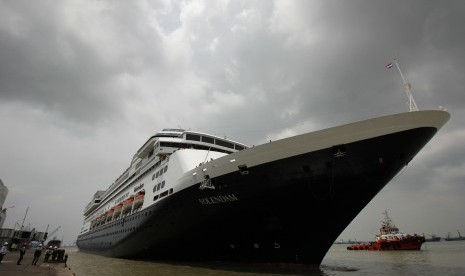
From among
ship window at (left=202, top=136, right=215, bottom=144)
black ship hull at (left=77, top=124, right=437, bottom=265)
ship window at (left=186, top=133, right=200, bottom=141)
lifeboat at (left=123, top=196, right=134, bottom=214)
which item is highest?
ship window at (left=186, top=133, right=200, bottom=141)

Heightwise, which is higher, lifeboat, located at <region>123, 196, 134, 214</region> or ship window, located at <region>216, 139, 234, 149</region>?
ship window, located at <region>216, 139, 234, 149</region>

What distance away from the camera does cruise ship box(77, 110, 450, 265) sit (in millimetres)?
11094

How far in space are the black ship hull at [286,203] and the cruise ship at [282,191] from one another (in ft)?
0.14

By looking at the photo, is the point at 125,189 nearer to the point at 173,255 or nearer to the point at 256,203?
the point at 173,255

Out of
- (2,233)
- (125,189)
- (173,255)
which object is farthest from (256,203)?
(2,233)

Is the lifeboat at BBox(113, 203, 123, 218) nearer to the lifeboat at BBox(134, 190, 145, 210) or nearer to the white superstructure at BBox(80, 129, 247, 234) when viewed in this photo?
the white superstructure at BBox(80, 129, 247, 234)

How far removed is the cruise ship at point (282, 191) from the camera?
1109 cm

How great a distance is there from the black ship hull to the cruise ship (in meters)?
0.04

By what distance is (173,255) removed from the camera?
16750 mm

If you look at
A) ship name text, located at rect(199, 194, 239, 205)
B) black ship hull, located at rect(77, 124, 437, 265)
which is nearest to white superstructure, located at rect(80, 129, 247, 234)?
black ship hull, located at rect(77, 124, 437, 265)

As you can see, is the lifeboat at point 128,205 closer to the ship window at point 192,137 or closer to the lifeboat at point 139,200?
the lifeboat at point 139,200

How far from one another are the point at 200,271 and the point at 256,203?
4375 millimetres

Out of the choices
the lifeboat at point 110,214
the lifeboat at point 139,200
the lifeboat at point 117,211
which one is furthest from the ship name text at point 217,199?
the lifeboat at point 110,214

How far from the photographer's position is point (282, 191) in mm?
12258
